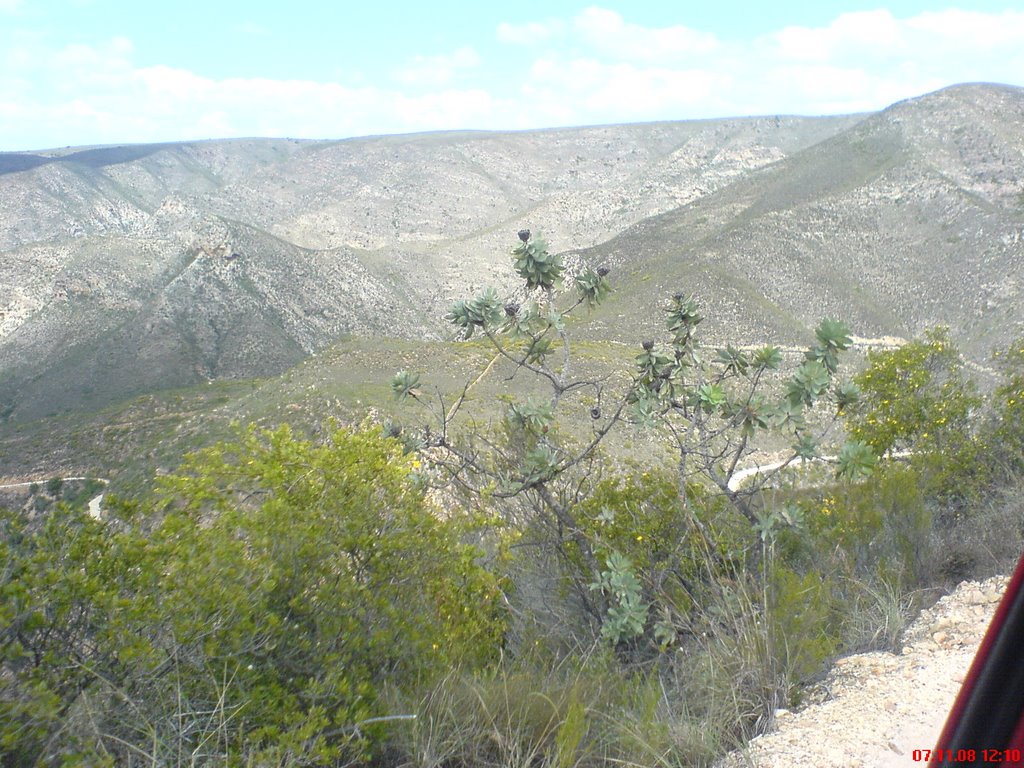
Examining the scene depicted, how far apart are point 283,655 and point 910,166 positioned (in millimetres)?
71202

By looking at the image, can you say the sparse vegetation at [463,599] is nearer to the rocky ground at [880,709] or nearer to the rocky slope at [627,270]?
the rocky ground at [880,709]

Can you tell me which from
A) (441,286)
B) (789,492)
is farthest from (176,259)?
(789,492)

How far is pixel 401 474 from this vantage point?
19.1 feet

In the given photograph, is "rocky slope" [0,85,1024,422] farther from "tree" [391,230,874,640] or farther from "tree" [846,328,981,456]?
"tree" [391,230,874,640]

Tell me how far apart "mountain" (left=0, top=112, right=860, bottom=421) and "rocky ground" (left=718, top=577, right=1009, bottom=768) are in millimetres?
51837

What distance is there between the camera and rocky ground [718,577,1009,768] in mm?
3135

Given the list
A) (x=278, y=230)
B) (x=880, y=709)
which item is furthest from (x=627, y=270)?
(x=278, y=230)

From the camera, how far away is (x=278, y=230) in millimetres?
110562

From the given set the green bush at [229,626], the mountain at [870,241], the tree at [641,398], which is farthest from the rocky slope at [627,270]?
the green bush at [229,626]

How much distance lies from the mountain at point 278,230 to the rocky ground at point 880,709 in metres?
51.8

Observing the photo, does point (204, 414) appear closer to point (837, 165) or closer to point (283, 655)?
point (283, 655)

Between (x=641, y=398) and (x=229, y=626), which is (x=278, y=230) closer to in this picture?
(x=641, y=398)

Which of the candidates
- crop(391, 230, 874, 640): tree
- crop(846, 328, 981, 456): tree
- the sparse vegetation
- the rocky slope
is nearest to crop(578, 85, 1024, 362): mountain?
the rocky slope

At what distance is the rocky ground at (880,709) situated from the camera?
10.3 ft
